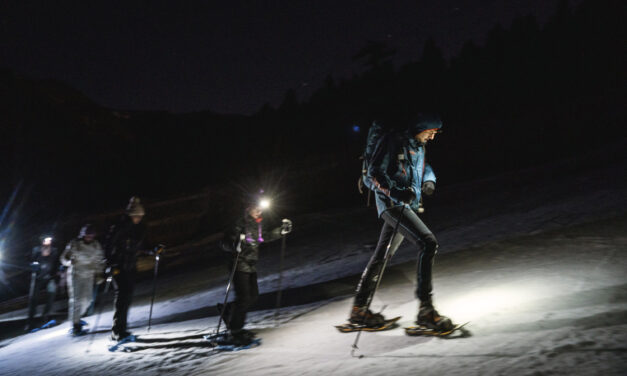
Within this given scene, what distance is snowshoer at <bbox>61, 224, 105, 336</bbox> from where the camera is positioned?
7578 mm

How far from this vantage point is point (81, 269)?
7.71 meters

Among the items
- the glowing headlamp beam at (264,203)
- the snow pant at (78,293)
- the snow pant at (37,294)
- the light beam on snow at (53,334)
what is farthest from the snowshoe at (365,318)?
the snow pant at (37,294)

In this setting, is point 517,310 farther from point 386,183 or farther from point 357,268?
point 357,268

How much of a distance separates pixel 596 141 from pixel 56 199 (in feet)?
132

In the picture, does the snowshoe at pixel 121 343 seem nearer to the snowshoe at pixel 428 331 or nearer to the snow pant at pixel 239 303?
the snow pant at pixel 239 303

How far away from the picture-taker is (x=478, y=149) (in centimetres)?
2905

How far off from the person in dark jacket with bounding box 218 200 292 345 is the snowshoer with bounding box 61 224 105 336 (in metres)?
3.74

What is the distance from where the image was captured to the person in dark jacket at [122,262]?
613cm

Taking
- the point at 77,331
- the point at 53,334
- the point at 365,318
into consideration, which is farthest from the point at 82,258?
the point at 365,318

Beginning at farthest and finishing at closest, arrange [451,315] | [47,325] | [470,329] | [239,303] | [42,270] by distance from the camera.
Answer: [42,270]
[47,325]
[239,303]
[451,315]
[470,329]

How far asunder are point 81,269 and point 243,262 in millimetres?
4326

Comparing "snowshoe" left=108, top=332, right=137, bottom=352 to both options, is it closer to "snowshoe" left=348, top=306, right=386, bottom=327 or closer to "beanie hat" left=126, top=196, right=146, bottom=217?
"beanie hat" left=126, top=196, right=146, bottom=217

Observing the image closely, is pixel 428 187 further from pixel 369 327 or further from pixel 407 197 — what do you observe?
pixel 369 327

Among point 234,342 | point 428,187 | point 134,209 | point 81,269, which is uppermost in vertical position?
point 134,209
